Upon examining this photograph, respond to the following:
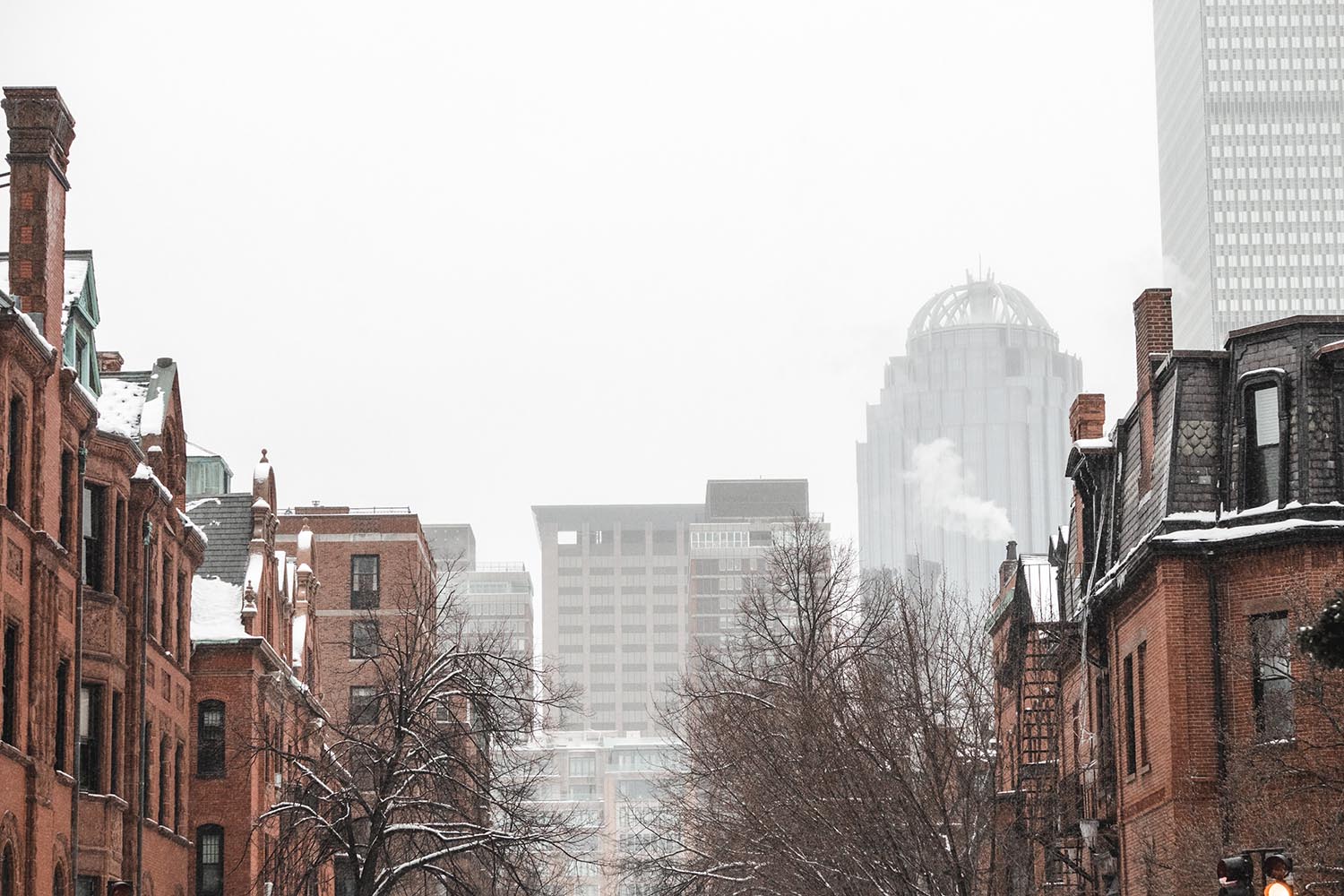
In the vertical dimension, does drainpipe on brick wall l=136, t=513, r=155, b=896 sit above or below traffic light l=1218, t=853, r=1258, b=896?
above

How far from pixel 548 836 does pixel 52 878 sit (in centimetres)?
1070

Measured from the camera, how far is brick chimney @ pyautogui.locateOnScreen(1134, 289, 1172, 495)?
4022 centimetres

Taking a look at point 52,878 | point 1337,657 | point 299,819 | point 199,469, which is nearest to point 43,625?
point 52,878

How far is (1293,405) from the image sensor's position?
121 feet

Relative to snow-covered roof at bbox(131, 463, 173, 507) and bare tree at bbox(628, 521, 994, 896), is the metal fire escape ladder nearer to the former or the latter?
bare tree at bbox(628, 521, 994, 896)

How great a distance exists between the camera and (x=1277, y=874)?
19750 mm

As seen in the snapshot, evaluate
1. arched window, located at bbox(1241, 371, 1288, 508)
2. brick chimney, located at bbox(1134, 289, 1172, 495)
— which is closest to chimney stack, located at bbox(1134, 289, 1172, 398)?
brick chimney, located at bbox(1134, 289, 1172, 495)

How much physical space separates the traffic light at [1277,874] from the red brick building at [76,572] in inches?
896

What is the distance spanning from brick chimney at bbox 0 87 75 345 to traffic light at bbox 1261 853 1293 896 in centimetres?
2644

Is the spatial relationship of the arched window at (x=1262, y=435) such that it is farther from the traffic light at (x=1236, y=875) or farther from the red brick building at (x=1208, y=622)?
the traffic light at (x=1236, y=875)

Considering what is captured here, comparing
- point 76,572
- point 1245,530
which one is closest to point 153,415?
point 76,572

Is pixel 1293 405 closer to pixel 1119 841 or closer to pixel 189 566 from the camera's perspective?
pixel 1119 841

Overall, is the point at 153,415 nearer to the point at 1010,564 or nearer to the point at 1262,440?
the point at 1010,564

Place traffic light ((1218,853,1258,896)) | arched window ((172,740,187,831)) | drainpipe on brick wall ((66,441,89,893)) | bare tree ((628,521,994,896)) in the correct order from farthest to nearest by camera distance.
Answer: arched window ((172,740,187,831)) < drainpipe on brick wall ((66,441,89,893)) < bare tree ((628,521,994,896)) < traffic light ((1218,853,1258,896))
